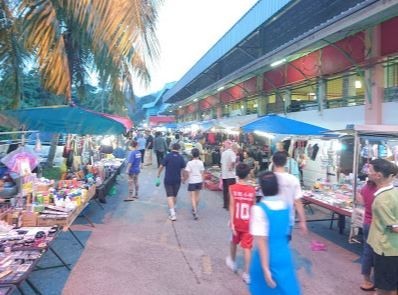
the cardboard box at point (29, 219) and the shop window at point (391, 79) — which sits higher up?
the shop window at point (391, 79)

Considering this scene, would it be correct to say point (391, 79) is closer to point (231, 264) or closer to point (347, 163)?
point (347, 163)

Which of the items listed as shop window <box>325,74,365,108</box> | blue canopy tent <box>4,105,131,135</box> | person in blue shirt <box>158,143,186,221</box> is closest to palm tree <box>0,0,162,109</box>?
blue canopy tent <box>4,105,131,135</box>

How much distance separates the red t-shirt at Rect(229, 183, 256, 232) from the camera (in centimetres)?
561

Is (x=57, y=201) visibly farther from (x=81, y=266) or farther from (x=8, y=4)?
(x=8, y=4)

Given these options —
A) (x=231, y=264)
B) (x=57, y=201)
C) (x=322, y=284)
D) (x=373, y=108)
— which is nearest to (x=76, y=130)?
(x=57, y=201)

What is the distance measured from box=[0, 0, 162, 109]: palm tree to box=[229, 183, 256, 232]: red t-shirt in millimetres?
2291

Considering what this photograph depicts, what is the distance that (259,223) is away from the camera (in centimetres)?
365

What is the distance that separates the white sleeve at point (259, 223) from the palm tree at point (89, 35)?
305 centimetres

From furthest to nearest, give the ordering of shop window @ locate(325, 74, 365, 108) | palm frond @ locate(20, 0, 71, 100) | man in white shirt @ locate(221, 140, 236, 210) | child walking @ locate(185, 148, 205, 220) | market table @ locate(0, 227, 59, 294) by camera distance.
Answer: shop window @ locate(325, 74, 365, 108)
man in white shirt @ locate(221, 140, 236, 210)
child walking @ locate(185, 148, 205, 220)
palm frond @ locate(20, 0, 71, 100)
market table @ locate(0, 227, 59, 294)

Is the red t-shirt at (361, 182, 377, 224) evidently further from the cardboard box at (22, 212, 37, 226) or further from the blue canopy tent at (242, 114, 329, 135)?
the cardboard box at (22, 212, 37, 226)

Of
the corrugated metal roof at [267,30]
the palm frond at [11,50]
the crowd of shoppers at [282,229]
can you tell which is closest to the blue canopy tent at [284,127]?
the corrugated metal roof at [267,30]

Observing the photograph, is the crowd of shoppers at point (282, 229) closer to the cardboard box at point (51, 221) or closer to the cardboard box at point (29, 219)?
the cardboard box at point (51, 221)

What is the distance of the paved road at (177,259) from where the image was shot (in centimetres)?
548

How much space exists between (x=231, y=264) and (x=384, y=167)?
2730 mm
